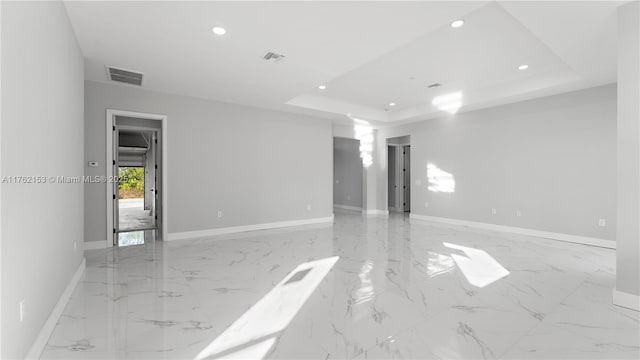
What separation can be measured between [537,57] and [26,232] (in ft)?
20.3

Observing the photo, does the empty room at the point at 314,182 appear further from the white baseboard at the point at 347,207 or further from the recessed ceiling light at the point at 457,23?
the white baseboard at the point at 347,207

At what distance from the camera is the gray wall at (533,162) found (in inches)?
220

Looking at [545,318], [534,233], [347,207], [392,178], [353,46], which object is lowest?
[545,318]

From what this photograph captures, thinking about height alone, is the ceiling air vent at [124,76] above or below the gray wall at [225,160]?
above

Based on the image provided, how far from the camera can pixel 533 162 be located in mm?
6457

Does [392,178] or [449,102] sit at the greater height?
[449,102]

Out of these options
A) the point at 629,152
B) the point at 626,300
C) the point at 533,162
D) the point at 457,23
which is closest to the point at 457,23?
the point at 457,23

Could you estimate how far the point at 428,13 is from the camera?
3.11 metres

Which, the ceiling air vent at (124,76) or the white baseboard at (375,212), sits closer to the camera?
the ceiling air vent at (124,76)

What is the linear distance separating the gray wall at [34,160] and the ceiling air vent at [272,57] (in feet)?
6.95

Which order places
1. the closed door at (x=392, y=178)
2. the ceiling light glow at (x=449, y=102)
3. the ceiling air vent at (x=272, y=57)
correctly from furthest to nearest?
the closed door at (x=392, y=178)
the ceiling light glow at (x=449, y=102)
the ceiling air vent at (x=272, y=57)

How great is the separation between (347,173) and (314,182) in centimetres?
367

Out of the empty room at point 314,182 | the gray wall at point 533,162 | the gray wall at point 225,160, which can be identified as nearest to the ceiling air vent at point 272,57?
the empty room at point 314,182

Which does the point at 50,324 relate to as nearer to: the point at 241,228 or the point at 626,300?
the point at 241,228
